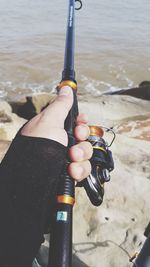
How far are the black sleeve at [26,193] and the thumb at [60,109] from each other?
145mm

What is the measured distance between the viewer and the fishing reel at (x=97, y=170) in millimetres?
1445

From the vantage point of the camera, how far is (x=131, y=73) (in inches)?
436

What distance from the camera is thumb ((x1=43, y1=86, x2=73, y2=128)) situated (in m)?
1.46

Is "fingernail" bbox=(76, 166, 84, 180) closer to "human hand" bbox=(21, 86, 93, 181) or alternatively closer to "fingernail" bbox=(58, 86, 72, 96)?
"human hand" bbox=(21, 86, 93, 181)

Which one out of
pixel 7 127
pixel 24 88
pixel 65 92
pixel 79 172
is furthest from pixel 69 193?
pixel 24 88

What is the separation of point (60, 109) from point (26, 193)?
0.46 metres

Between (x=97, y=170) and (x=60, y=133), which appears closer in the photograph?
(x=60, y=133)

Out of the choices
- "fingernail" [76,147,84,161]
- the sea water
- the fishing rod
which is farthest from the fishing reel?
the sea water

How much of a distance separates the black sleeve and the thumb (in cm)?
14

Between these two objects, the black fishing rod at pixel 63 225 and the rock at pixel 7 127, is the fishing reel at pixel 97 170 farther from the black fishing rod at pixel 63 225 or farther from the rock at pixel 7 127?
the rock at pixel 7 127

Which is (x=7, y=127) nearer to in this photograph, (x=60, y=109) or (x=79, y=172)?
(x=60, y=109)

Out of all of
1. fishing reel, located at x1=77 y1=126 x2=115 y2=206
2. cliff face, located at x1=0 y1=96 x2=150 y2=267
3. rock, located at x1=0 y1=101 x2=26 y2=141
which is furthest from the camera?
rock, located at x1=0 y1=101 x2=26 y2=141

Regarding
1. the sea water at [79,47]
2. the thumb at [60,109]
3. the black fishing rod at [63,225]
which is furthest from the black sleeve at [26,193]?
the sea water at [79,47]

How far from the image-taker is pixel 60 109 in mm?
1529
